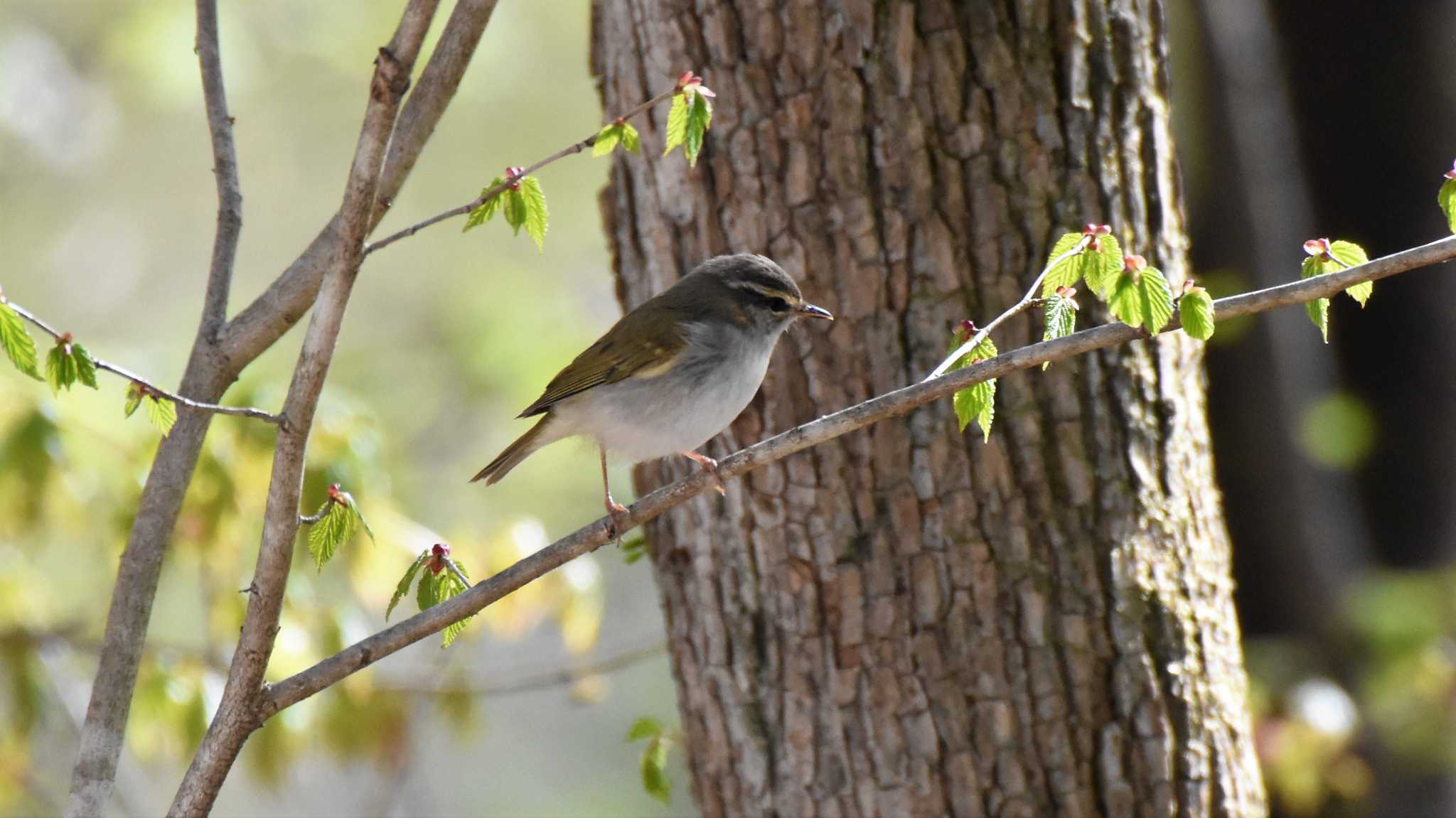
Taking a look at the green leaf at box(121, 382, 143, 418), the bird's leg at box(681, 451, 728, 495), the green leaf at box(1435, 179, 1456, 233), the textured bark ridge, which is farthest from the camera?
the textured bark ridge

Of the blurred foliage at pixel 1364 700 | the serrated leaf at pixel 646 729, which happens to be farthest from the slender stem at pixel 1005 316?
the blurred foliage at pixel 1364 700

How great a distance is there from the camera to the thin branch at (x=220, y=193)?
10.2ft

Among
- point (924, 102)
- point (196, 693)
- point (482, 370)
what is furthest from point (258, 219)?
point (924, 102)

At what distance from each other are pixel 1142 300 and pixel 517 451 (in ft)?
8.00

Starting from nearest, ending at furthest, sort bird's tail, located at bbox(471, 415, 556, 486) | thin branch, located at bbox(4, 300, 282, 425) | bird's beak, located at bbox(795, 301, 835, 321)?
1. thin branch, located at bbox(4, 300, 282, 425)
2. bird's beak, located at bbox(795, 301, 835, 321)
3. bird's tail, located at bbox(471, 415, 556, 486)

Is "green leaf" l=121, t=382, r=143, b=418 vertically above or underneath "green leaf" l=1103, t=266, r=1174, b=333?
above

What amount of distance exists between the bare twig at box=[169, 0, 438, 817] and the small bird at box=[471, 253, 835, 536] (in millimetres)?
1091

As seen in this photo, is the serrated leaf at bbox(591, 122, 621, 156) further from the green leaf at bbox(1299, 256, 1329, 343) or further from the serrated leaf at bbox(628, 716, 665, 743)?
the serrated leaf at bbox(628, 716, 665, 743)

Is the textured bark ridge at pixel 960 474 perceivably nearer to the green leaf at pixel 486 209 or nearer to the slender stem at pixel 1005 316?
the slender stem at pixel 1005 316

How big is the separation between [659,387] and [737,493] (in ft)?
1.52

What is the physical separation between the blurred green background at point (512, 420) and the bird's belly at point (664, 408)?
1.43ft

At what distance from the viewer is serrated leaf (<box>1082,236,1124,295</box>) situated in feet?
7.71

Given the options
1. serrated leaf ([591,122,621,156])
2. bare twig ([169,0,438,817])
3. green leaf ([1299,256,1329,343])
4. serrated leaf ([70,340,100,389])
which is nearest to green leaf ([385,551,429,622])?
bare twig ([169,0,438,817])

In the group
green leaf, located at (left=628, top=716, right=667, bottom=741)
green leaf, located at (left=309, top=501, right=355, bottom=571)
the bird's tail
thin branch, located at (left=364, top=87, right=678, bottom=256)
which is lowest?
green leaf, located at (left=628, top=716, right=667, bottom=741)
